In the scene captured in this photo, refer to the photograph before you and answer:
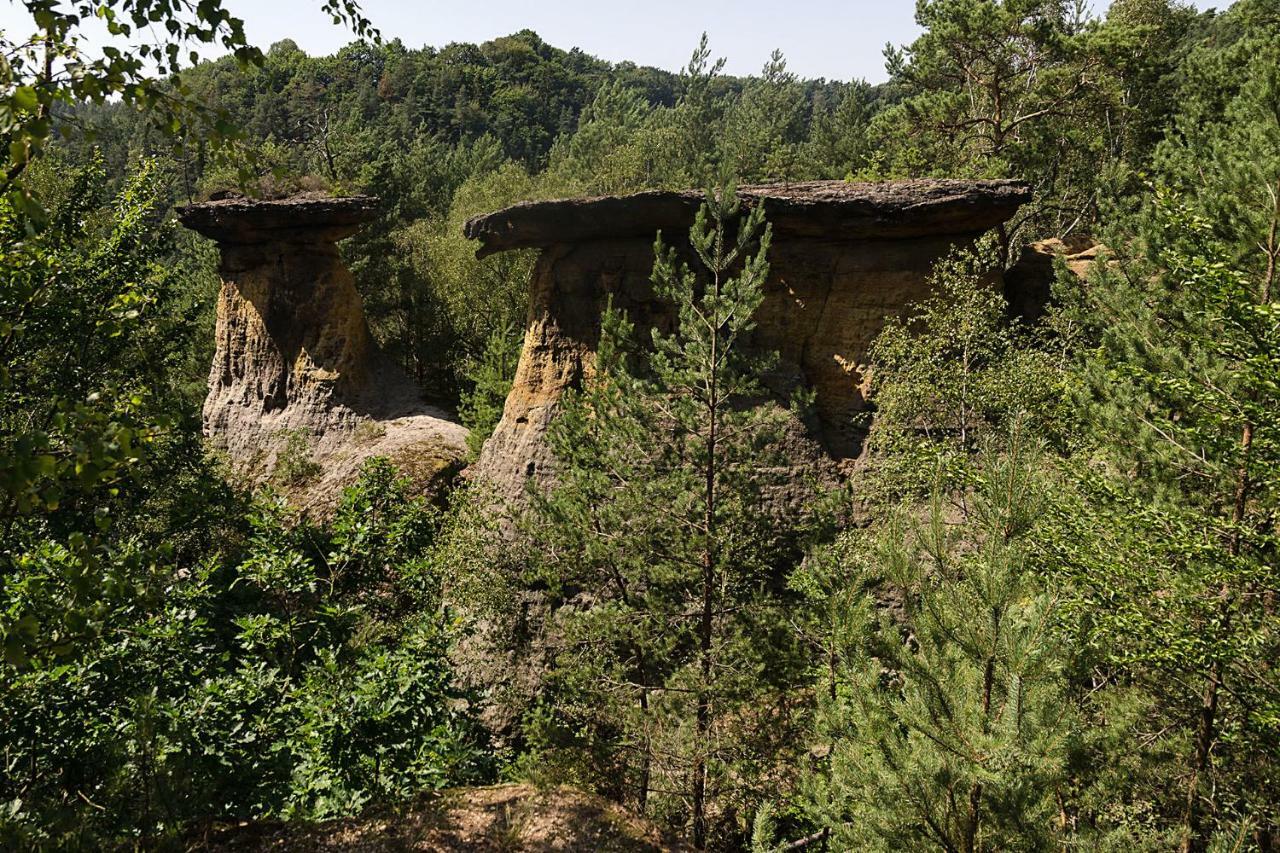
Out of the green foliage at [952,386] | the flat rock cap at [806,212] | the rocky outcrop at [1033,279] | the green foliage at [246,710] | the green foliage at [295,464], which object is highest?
the flat rock cap at [806,212]

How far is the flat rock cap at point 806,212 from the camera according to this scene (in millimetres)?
12391

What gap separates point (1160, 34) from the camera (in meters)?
24.8

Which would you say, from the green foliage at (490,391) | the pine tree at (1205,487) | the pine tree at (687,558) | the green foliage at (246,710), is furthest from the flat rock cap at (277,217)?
the pine tree at (1205,487)

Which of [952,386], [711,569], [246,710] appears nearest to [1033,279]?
[952,386]

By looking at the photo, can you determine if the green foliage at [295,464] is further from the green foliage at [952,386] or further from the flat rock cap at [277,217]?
the green foliage at [952,386]

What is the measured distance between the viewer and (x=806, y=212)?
1318 centimetres

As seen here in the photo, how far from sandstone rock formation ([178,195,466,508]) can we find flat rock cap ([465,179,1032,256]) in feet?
22.6

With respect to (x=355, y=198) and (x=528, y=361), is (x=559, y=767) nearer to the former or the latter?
(x=528, y=361)

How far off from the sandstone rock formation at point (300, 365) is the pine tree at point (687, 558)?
977 cm

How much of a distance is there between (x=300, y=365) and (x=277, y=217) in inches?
154

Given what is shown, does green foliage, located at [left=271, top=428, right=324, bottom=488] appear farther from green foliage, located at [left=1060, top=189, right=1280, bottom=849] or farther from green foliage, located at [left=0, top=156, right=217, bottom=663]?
green foliage, located at [left=1060, top=189, right=1280, bottom=849]

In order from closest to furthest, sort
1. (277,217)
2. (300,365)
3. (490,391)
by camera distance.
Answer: (277,217)
(490,391)
(300,365)

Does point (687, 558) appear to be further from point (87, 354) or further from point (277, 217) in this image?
point (277, 217)

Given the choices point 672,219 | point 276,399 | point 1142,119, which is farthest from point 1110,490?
point 1142,119
